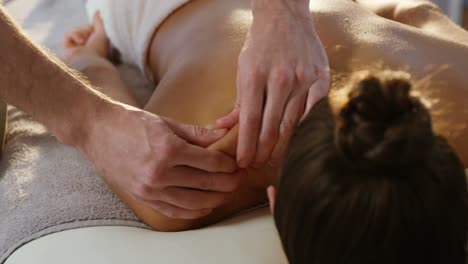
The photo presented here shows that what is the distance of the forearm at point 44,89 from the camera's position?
3.35 feet

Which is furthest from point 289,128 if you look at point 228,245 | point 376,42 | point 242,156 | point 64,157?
point 64,157

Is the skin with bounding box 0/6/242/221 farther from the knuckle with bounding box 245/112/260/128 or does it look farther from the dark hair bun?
the dark hair bun

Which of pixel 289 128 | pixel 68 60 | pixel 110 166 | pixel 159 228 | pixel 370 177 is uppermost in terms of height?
pixel 370 177

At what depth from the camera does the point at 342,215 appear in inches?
25.5

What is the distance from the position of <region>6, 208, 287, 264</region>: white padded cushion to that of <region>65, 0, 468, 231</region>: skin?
6cm

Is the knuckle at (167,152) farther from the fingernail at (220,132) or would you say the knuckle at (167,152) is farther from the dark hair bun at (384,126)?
the dark hair bun at (384,126)

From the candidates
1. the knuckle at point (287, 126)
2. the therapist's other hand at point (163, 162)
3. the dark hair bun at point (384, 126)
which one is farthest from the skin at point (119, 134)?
the dark hair bun at point (384, 126)

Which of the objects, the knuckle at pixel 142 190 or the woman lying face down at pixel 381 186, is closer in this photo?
the woman lying face down at pixel 381 186

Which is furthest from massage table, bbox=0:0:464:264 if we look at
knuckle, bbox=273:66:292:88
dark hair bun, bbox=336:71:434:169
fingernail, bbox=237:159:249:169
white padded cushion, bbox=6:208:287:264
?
dark hair bun, bbox=336:71:434:169

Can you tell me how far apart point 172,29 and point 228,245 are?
0.64 m

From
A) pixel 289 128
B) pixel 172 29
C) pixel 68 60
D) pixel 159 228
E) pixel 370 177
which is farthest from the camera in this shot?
pixel 68 60

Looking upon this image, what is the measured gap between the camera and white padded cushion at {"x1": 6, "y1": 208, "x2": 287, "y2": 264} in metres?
0.93

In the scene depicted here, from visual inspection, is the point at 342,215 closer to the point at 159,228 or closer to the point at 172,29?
the point at 159,228

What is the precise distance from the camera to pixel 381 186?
63 centimetres
